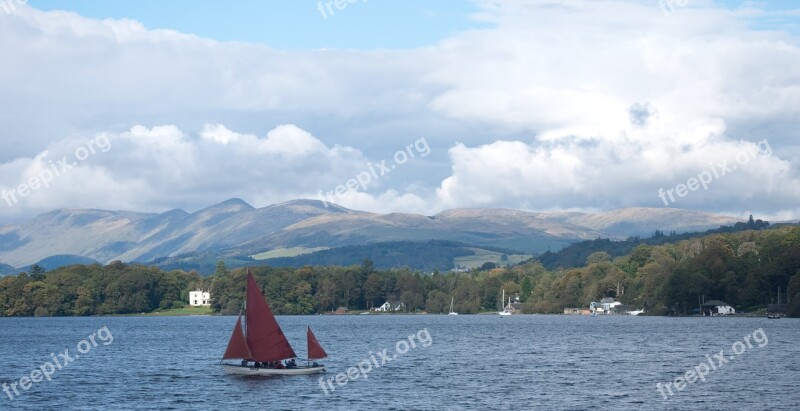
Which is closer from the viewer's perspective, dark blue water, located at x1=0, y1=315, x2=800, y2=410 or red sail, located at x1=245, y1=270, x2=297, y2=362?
dark blue water, located at x1=0, y1=315, x2=800, y2=410

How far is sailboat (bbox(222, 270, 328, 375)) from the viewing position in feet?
248

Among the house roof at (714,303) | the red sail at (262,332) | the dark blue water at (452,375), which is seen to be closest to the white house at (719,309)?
the house roof at (714,303)

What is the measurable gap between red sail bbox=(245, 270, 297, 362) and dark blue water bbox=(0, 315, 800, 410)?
6.41ft

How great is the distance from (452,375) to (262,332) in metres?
15.1

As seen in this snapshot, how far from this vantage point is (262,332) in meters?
76.1

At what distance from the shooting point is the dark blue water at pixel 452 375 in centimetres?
6431

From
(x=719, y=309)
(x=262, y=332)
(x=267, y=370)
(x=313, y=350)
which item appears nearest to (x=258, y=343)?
(x=262, y=332)

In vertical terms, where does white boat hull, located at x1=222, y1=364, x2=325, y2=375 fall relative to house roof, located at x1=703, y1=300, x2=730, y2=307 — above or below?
below

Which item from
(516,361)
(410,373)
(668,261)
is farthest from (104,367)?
→ (668,261)

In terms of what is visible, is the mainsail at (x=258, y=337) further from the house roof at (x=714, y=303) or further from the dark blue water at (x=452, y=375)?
the house roof at (x=714, y=303)

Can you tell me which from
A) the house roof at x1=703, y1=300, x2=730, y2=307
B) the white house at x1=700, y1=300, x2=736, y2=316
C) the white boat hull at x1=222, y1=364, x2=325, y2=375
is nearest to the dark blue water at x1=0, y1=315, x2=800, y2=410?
the white boat hull at x1=222, y1=364, x2=325, y2=375

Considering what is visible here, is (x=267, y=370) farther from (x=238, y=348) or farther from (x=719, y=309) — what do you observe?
(x=719, y=309)

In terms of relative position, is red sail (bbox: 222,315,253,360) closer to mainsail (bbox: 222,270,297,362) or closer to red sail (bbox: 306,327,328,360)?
mainsail (bbox: 222,270,297,362)

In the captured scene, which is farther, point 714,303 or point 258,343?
point 714,303
